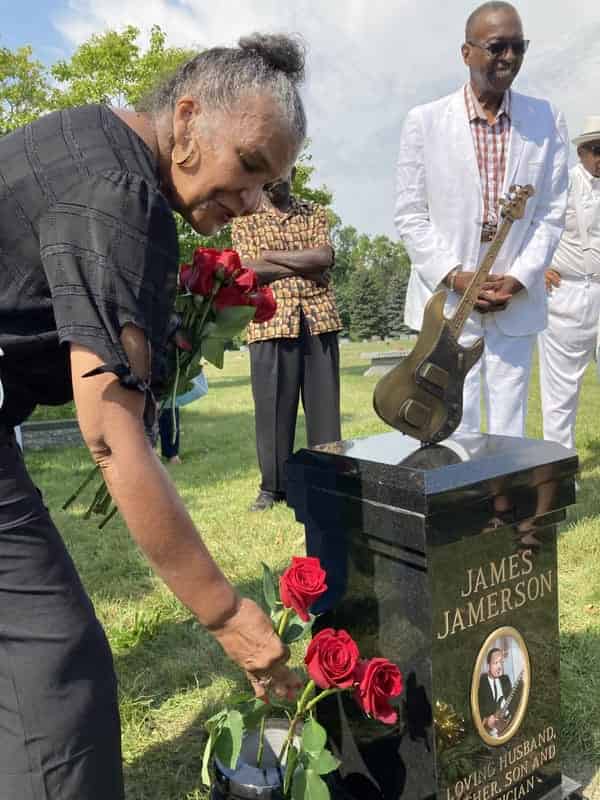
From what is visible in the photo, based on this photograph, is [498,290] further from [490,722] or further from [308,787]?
[308,787]

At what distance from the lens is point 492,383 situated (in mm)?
3686

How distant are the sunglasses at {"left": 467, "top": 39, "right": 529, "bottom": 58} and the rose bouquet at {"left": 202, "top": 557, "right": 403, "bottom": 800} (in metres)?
2.60

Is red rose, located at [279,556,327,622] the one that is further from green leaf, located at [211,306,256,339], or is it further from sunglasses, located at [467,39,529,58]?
sunglasses, located at [467,39,529,58]

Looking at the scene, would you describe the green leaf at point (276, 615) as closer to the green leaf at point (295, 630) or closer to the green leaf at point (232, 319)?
the green leaf at point (295, 630)

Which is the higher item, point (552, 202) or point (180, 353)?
point (552, 202)

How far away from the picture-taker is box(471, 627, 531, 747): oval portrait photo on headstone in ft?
6.35

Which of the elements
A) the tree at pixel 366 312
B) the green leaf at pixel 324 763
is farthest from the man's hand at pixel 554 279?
the tree at pixel 366 312

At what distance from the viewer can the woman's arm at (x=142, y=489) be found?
1267 mm

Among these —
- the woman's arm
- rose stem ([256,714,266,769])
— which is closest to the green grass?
rose stem ([256,714,266,769])

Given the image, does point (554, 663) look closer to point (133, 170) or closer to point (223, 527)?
point (133, 170)

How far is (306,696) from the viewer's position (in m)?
1.85

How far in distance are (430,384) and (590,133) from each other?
3.69 meters

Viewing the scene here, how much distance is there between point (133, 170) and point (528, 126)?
9.13 feet

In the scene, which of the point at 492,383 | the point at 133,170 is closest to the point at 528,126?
the point at 492,383
